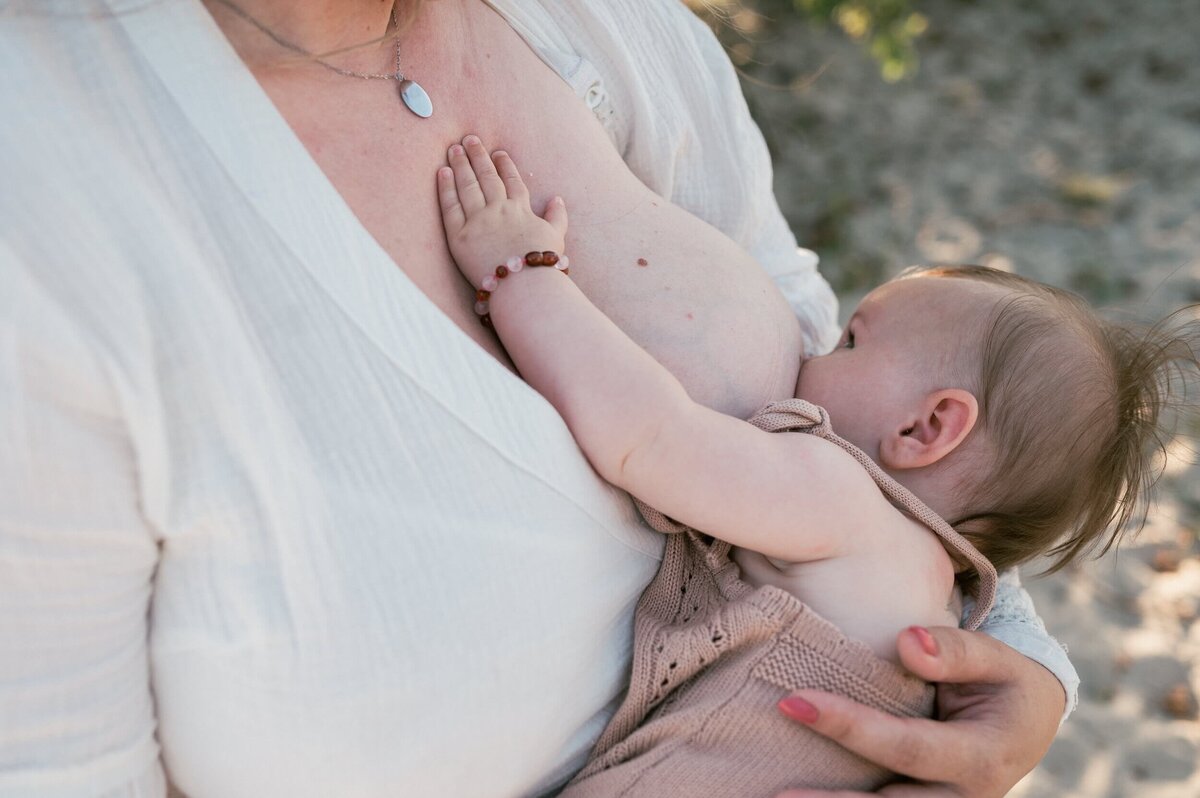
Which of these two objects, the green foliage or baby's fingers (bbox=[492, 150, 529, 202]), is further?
the green foliage

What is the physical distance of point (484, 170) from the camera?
1451mm

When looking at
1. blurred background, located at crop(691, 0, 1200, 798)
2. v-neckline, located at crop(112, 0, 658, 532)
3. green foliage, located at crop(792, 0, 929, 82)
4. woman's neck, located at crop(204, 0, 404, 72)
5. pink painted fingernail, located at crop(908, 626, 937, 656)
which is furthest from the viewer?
green foliage, located at crop(792, 0, 929, 82)

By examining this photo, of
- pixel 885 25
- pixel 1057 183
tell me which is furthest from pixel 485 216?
pixel 1057 183

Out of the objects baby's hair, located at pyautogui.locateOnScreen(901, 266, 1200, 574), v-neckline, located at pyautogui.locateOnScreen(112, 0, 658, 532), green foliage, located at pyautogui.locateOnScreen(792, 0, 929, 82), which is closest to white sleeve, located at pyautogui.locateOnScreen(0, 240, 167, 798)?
v-neckline, located at pyautogui.locateOnScreen(112, 0, 658, 532)

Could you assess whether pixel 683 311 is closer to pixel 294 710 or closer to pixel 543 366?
pixel 543 366

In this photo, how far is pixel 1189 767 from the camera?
2764mm

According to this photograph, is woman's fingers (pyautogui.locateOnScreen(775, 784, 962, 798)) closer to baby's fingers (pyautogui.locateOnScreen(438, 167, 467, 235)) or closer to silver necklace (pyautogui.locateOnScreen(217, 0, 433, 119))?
baby's fingers (pyautogui.locateOnScreen(438, 167, 467, 235))

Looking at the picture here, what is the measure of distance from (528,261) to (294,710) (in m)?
0.59

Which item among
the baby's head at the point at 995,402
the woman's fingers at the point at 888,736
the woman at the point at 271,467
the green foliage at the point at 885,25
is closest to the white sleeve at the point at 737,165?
the baby's head at the point at 995,402

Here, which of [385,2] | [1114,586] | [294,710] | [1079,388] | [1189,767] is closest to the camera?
[294,710]

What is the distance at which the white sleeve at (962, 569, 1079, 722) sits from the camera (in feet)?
5.40

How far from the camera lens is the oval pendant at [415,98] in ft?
4.72

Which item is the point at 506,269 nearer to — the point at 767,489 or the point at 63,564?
the point at 767,489

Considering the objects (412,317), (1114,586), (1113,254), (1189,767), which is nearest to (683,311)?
(412,317)
